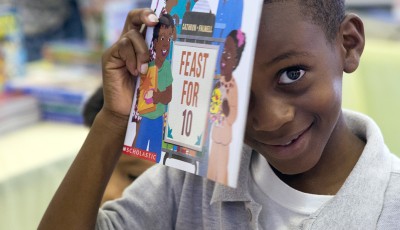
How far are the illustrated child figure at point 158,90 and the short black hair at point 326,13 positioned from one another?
16 centimetres

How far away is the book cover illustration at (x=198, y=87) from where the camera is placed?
0.67m

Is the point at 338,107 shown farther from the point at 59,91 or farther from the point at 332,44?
the point at 59,91

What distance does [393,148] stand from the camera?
6.26ft

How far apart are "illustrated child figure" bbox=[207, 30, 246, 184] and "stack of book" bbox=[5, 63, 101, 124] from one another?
1.33 metres

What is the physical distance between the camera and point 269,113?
0.72m

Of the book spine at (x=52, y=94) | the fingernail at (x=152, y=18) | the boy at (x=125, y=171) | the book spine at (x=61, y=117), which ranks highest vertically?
the fingernail at (x=152, y=18)

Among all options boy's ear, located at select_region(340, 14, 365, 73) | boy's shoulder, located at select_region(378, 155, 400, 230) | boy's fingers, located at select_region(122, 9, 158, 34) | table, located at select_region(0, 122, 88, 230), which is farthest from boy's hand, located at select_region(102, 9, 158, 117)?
table, located at select_region(0, 122, 88, 230)

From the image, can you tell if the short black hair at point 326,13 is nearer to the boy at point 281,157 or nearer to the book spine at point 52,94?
the boy at point 281,157

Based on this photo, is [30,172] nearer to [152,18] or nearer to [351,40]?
[152,18]

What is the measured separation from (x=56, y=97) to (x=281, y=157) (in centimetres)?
139

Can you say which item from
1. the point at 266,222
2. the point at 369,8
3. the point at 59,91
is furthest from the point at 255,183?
the point at 369,8

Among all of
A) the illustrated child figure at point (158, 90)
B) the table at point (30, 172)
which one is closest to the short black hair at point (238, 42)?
the illustrated child figure at point (158, 90)

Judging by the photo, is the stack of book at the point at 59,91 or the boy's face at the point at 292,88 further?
the stack of book at the point at 59,91

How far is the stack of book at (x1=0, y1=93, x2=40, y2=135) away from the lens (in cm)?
198
